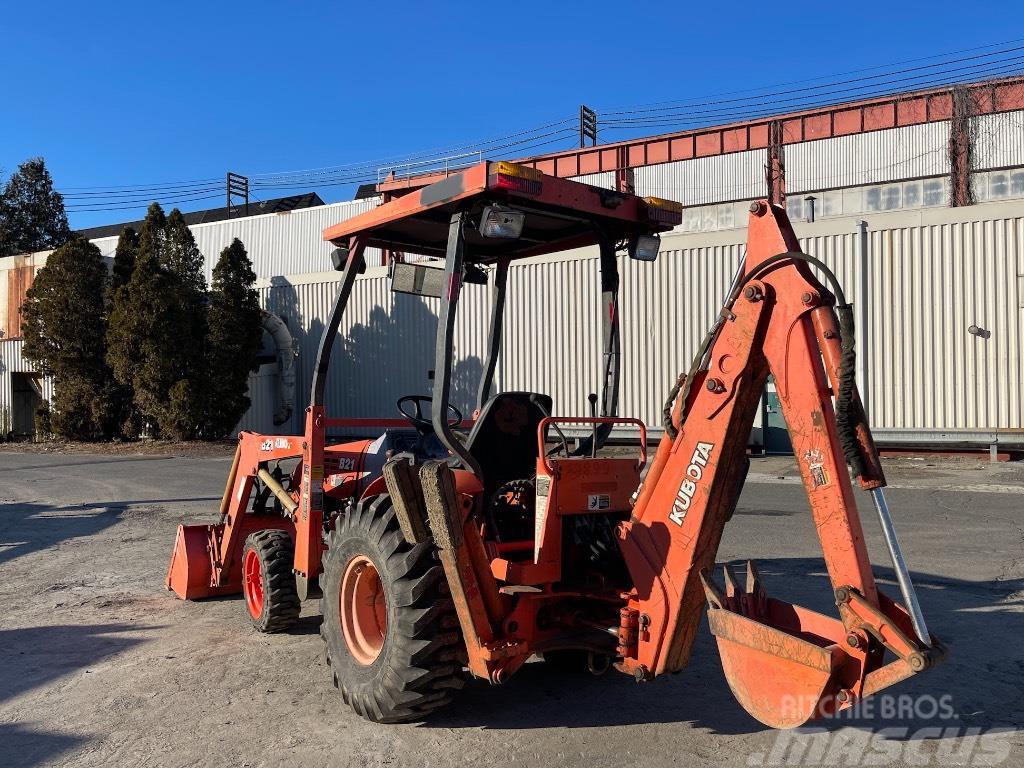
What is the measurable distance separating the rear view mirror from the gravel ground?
233 centimetres

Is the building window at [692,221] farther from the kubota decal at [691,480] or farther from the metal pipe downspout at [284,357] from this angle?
the kubota decal at [691,480]

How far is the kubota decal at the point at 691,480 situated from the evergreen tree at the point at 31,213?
55.6 m

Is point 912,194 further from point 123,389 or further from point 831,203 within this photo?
point 123,389

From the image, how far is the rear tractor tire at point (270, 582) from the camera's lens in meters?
5.80

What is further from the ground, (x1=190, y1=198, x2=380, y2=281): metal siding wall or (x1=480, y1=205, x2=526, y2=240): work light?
(x1=190, y1=198, x2=380, y2=281): metal siding wall

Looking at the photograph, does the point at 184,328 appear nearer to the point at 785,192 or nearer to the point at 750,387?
the point at 785,192

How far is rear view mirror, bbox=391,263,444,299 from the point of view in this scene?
17.7ft

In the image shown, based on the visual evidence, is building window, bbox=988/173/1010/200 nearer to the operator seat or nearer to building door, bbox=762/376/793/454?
building door, bbox=762/376/793/454

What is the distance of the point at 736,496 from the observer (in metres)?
3.73

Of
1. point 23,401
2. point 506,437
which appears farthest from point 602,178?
point 506,437

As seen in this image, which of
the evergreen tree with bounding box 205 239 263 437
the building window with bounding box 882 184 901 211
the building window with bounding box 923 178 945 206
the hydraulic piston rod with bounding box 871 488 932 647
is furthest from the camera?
the evergreen tree with bounding box 205 239 263 437

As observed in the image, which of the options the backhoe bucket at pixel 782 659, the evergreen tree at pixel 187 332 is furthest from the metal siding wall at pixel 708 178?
the backhoe bucket at pixel 782 659

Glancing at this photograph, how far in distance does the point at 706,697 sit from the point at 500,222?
2.66 m

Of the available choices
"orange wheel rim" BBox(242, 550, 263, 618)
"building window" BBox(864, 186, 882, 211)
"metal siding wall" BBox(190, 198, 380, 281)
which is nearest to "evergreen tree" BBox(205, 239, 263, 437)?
"metal siding wall" BBox(190, 198, 380, 281)
